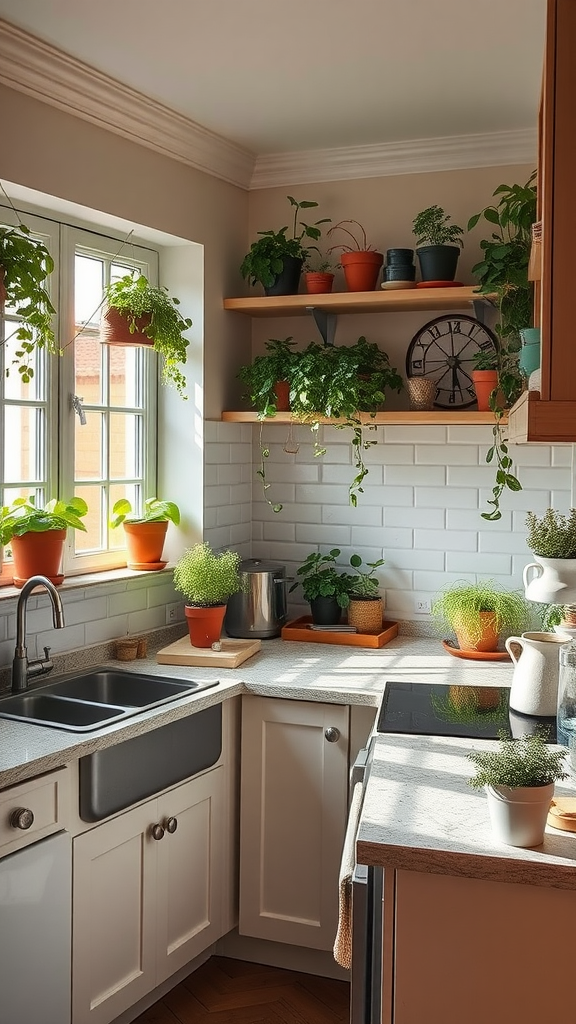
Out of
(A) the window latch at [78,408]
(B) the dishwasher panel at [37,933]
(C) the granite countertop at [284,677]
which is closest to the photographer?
(B) the dishwasher panel at [37,933]

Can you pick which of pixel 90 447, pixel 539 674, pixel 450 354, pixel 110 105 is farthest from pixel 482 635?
pixel 110 105

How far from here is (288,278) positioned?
146 inches

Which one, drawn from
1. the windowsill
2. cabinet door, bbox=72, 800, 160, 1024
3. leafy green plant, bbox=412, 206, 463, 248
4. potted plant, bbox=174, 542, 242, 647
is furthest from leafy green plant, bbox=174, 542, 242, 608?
leafy green plant, bbox=412, 206, 463, 248

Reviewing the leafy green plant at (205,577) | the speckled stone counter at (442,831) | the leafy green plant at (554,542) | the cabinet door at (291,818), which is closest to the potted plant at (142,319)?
the leafy green plant at (205,577)

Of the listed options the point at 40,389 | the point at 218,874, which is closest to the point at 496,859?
the point at 218,874

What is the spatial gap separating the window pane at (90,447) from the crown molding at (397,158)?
1201 mm

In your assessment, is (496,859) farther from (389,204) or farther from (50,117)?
(389,204)

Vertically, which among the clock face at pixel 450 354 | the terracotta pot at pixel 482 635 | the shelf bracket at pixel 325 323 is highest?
the shelf bracket at pixel 325 323

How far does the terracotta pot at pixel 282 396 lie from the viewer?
3689mm

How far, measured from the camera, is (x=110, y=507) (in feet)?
11.6

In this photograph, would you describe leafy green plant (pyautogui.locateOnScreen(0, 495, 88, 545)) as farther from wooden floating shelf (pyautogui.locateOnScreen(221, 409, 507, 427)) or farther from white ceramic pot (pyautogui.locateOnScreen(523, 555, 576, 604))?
white ceramic pot (pyautogui.locateOnScreen(523, 555, 576, 604))

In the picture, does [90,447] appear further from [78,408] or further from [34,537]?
[34,537]

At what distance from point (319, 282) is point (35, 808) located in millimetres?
2186

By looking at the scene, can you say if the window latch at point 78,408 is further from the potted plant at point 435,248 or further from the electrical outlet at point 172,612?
the potted plant at point 435,248
